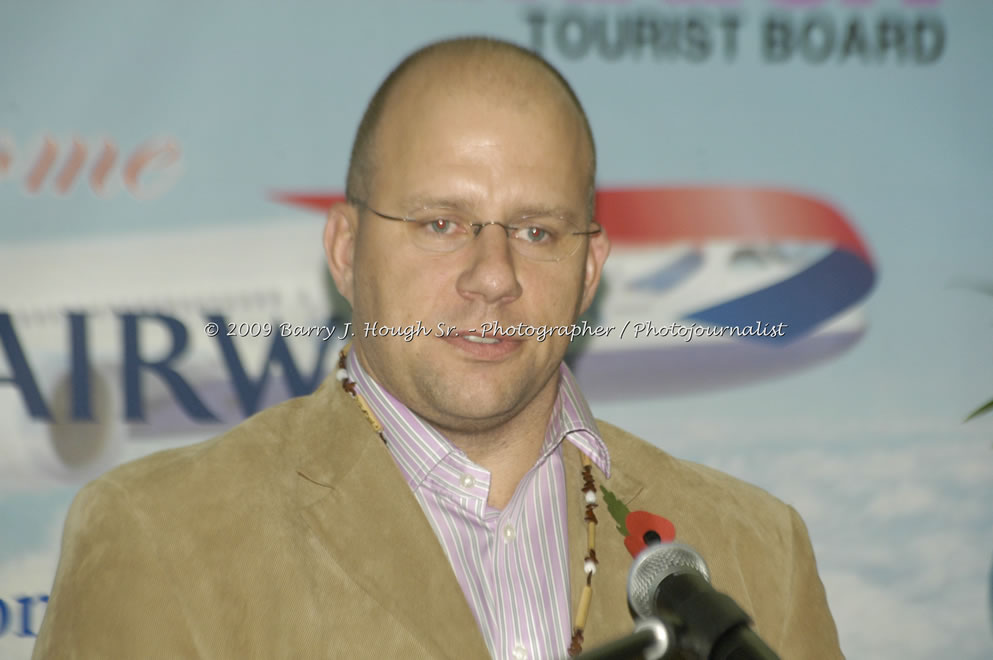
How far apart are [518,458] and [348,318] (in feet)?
4.07

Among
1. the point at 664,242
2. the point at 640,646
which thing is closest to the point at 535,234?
the point at 640,646

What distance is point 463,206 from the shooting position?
1.95 metres

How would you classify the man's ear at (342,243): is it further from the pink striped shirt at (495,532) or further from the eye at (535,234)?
the eye at (535,234)

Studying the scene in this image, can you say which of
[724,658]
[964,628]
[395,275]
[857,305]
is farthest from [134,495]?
[964,628]

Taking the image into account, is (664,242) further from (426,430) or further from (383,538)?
(383,538)

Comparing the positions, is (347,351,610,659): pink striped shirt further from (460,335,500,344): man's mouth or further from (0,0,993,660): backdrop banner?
(0,0,993,660): backdrop banner

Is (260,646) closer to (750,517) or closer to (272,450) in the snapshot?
(272,450)

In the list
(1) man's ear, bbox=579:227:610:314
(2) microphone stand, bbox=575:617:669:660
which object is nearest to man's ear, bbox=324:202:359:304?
(1) man's ear, bbox=579:227:610:314

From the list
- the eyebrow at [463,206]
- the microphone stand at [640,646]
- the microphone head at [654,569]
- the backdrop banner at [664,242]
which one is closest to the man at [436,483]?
the eyebrow at [463,206]

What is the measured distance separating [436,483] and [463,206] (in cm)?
54

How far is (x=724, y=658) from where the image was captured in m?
1.07

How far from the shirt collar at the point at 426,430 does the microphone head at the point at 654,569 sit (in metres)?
0.79

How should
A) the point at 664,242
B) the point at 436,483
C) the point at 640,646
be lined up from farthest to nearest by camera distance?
the point at 664,242, the point at 436,483, the point at 640,646

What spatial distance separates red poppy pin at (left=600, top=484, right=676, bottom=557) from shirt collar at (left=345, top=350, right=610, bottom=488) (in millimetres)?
90
